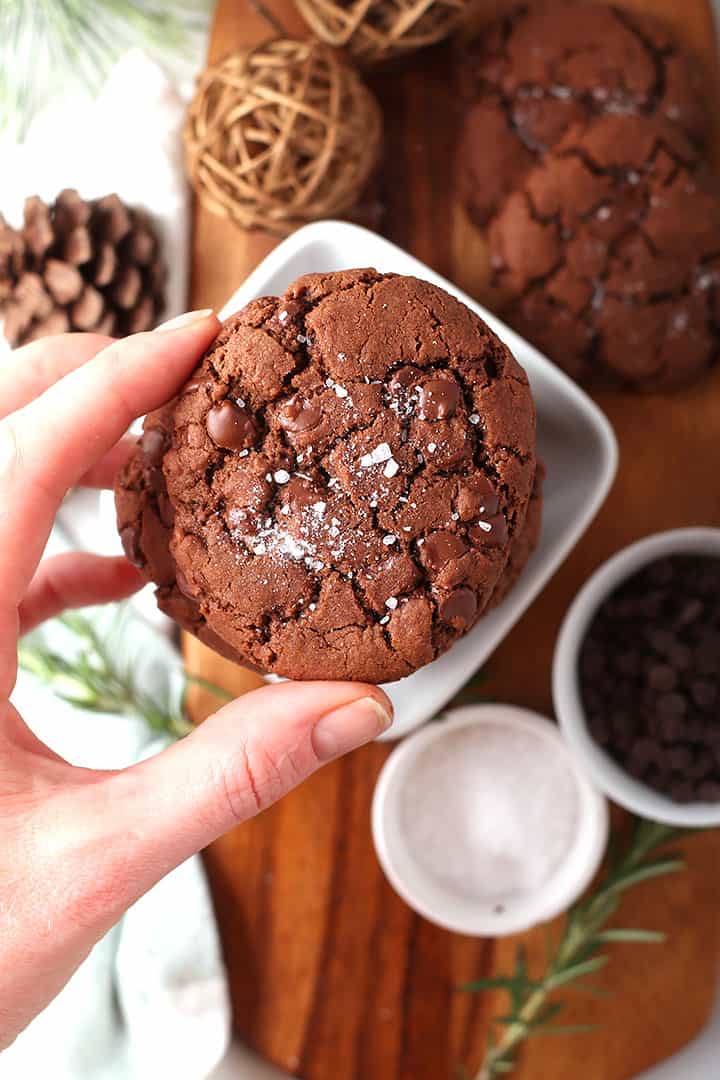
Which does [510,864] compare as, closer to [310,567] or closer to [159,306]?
[310,567]

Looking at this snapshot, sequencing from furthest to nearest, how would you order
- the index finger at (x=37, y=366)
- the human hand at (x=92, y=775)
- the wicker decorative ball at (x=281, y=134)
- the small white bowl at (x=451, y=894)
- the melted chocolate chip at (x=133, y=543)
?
the small white bowl at (x=451, y=894), the wicker decorative ball at (x=281, y=134), the index finger at (x=37, y=366), the melted chocolate chip at (x=133, y=543), the human hand at (x=92, y=775)

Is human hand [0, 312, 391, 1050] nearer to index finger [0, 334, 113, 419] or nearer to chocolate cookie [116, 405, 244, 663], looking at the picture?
chocolate cookie [116, 405, 244, 663]

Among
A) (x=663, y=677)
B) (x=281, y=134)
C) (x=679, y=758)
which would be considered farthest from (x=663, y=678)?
(x=281, y=134)

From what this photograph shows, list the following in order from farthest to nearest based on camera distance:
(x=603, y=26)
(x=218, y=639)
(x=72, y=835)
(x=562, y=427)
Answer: (x=603, y=26) < (x=562, y=427) < (x=218, y=639) < (x=72, y=835)

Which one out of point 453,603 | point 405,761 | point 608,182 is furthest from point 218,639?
point 608,182

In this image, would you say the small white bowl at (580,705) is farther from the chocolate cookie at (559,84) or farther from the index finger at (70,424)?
the index finger at (70,424)

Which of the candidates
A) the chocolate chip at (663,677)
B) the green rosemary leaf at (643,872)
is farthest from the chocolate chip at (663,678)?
the green rosemary leaf at (643,872)

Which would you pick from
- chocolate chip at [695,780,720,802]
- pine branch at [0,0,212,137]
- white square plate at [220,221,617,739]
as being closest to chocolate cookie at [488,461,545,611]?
white square plate at [220,221,617,739]
